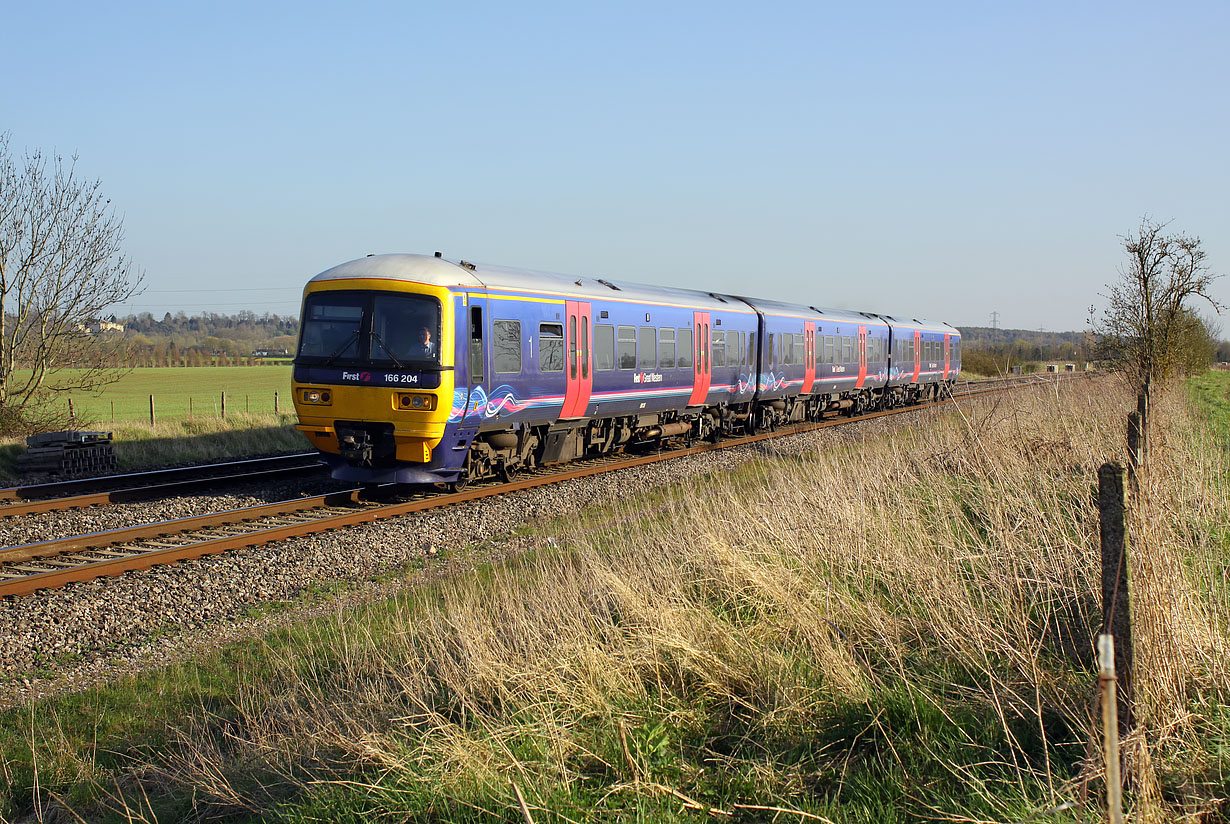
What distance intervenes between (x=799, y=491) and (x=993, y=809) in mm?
5420

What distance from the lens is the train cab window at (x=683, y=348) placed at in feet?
58.9

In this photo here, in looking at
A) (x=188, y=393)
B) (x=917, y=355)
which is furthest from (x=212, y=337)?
(x=917, y=355)

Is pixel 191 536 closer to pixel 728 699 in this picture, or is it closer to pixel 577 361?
pixel 577 361

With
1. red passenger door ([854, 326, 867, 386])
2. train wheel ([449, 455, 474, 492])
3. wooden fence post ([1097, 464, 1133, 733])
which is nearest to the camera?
wooden fence post ([1097, 464, 1133, 733])

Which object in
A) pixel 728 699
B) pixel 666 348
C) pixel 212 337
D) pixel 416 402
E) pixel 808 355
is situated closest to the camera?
pixel 728 699

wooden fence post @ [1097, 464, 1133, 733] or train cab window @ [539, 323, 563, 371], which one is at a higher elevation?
train cab window @ [539, 323, 563, 371]

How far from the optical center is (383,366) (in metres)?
11.8

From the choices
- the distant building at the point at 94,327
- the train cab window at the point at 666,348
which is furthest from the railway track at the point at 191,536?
the distant building at the point at 94,327

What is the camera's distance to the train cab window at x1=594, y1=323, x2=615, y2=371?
1519cm

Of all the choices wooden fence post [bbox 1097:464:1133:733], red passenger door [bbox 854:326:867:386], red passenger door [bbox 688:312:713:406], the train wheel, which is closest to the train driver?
the train wheel

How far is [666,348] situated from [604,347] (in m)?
2.39

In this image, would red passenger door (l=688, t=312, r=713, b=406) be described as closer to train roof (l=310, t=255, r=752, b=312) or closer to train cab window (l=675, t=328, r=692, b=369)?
train cab window (l=675, t=328, r=692, b=369)

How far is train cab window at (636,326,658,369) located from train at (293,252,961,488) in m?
0.05

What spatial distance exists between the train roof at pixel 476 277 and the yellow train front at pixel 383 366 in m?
0.03
